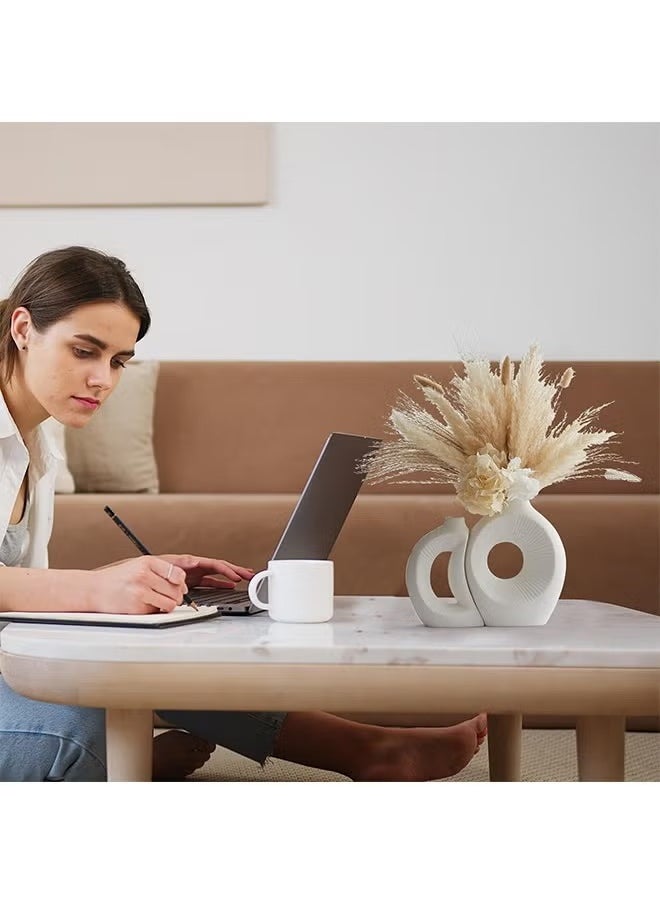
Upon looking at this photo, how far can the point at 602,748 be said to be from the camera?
1177mm

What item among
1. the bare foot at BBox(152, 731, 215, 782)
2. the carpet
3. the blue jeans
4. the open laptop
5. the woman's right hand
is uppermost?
the open laptop

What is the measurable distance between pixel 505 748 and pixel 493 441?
1.92 ft

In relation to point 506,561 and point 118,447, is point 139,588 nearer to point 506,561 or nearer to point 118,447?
point 506,561

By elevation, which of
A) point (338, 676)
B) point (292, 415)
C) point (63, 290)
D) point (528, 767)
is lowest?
point (528, 767)

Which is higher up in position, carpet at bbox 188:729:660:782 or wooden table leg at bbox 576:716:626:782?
wooden table leg at bbox 576:716:626:782

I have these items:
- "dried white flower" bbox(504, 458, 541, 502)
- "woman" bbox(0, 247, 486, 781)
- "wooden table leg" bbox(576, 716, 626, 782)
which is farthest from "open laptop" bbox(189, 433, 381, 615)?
"wooden table leg" bbox(576, 716, 626, 782)

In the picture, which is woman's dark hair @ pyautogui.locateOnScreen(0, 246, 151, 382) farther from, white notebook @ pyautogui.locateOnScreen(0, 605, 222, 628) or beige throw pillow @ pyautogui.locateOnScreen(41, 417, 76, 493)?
beige throw pillow @ pyautogui.locateOnScreen(41, 417, 76, 493)

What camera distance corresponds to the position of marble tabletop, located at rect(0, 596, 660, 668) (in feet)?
3.50

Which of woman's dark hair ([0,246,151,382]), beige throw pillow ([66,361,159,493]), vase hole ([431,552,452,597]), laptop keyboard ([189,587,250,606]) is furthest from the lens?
beige throw pillow ([66,361,159,493])

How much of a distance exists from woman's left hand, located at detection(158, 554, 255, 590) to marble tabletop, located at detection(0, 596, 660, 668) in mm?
334

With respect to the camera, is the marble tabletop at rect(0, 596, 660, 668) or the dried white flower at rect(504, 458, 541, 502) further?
the dried white flower at rect(504, 458, 541, 502)

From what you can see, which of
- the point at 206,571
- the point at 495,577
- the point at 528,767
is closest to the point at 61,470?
the point at 206,571

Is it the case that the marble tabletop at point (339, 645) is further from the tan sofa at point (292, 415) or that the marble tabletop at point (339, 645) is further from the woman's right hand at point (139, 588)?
the tan sofa at point (292, 415)
